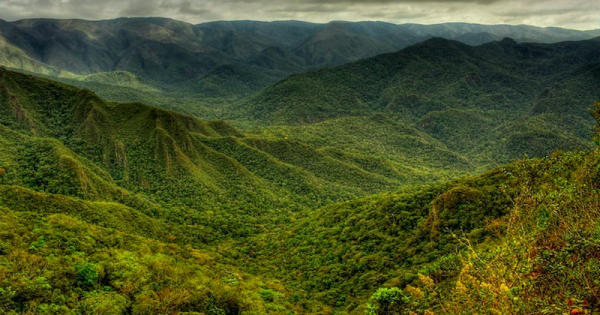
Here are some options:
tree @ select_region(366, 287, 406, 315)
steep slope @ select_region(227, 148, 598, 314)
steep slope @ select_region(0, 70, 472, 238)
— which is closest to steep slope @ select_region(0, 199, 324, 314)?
steep slope @ select_region(227, 148, 598, 314)

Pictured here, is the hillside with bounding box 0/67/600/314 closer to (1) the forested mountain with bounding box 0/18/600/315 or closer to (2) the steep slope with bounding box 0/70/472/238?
(1) the forested mountain with bounding box 0/18/600/315

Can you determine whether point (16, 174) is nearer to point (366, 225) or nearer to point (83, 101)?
point (83, 101)

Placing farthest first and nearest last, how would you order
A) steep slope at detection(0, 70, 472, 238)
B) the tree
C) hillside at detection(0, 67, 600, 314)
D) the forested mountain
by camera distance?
steep slope at detection(0, 70, 472, 238) < the tree < hillside at detection(0, 67, 600, 314) < the forested mountain

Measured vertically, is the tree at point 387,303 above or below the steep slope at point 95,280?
below

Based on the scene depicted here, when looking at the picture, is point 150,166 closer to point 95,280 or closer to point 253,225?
point 253,225

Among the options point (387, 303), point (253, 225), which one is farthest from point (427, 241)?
point (253, 225)

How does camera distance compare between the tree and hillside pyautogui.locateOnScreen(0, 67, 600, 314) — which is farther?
the tree

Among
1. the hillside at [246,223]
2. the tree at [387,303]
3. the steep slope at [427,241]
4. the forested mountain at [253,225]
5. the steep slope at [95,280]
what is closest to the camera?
the steep slope at [427,241]

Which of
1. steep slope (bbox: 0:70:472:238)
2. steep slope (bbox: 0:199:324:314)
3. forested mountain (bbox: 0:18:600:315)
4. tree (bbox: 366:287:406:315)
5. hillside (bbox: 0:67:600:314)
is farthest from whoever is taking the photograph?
steep slope (bbox: 0:70:472:238)

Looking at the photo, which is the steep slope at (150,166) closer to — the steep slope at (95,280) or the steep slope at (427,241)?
the steep slope at (427,241)

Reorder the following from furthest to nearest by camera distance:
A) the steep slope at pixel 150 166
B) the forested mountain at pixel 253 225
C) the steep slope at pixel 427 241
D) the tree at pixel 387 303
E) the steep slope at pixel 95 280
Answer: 1. the steep slope at pixel 150 166
2. the tree at pixel 387 303
3. the steep slope at pixel 95 280
4. the forested mountain at pixel 253 225
5. the steep slope at pixel 427 241

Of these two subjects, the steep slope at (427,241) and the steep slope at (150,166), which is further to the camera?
the steep slope at (150,166)

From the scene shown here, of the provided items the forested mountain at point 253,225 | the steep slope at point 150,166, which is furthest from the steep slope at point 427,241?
the steep slope at point 150,166
